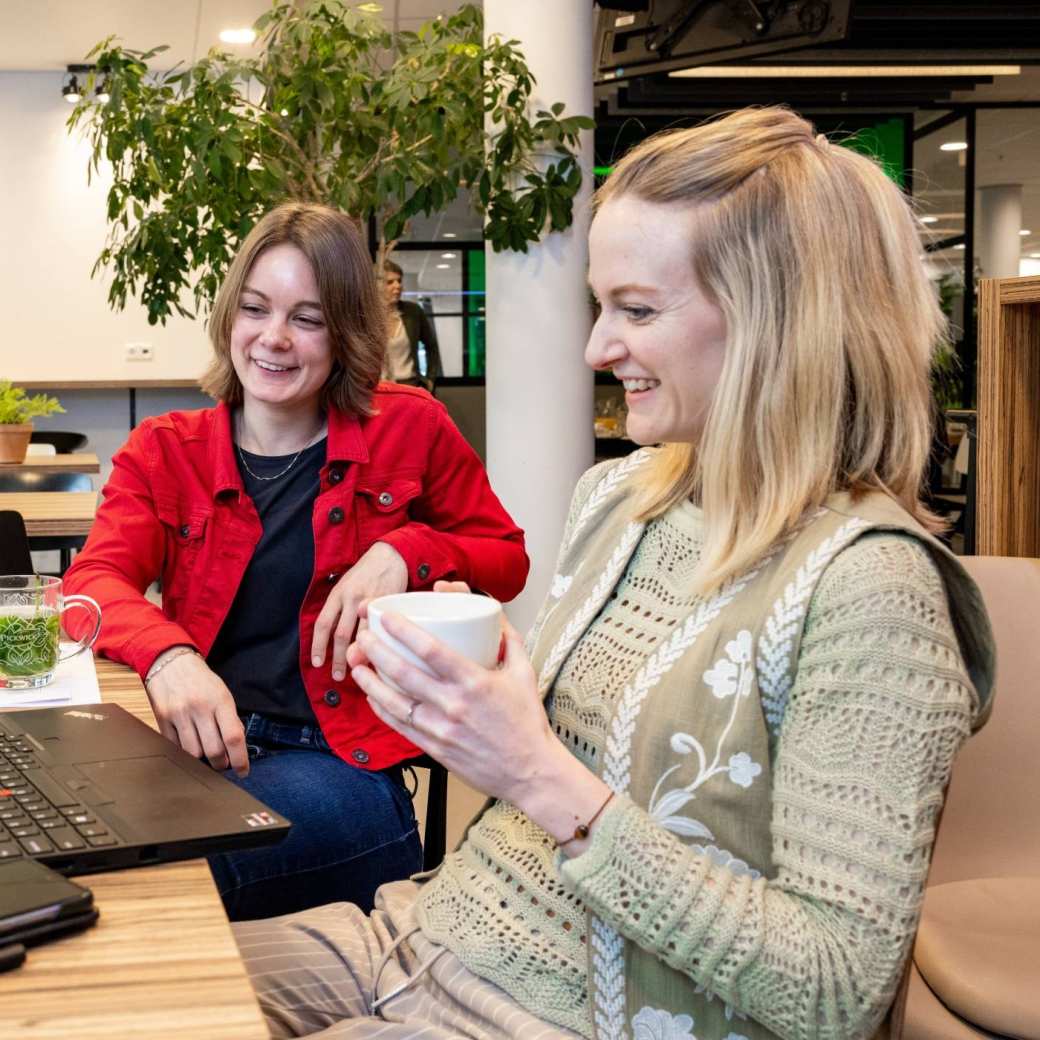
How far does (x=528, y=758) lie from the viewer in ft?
2.88

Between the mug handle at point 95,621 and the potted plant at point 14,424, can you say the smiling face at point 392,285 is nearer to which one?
the potted plant at point 14,424

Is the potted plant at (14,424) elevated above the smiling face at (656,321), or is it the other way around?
the smiling face at (656,321)

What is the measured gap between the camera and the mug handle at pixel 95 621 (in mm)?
1432

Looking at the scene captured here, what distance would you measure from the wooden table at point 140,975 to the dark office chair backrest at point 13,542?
188cm

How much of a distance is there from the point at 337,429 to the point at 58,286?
22.2 feet

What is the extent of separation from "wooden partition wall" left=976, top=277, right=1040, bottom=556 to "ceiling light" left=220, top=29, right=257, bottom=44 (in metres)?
6.19

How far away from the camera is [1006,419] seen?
1689mm

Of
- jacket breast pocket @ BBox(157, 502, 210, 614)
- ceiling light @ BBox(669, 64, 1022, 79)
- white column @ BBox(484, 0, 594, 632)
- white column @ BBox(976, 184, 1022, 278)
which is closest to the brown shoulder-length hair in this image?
jacket breast pocket @ BBox(157, 502, 210, 614)

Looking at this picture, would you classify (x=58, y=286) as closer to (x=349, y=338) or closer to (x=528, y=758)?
(x=349, y=338)

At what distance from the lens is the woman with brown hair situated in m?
1.50

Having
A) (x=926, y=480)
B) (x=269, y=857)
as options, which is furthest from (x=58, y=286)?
(x=926, y=480)

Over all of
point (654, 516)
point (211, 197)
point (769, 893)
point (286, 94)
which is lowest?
point (769, 893)

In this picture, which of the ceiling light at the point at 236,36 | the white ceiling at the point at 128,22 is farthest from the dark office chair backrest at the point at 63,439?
the ceiling light at the point at 236,36

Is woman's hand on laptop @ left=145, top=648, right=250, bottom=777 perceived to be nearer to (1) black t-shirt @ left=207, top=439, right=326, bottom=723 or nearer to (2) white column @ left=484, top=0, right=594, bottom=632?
(1) black t-shirt @ left=207, top=439, right=326, bottom=723
